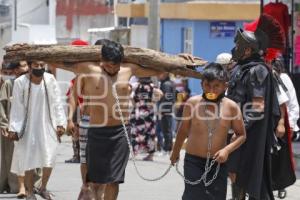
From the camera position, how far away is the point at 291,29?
16891 mm

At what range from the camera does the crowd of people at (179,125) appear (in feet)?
28.0

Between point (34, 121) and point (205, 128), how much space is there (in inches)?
143

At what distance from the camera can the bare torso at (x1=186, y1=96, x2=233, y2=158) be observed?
8508 mm

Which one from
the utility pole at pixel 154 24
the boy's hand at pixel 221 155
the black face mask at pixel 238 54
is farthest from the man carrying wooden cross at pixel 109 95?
the utility pole at pixel 154 24

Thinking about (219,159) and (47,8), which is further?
(47,8)

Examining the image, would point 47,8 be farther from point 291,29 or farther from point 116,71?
point 116,71

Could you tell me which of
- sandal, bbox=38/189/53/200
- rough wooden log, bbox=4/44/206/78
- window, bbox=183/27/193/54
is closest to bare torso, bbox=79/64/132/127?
rough wooden log, bbox=4/44/206/78

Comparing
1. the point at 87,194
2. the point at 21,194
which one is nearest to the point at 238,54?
the point at 87,194

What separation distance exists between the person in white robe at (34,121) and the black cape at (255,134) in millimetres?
Answer: 2783

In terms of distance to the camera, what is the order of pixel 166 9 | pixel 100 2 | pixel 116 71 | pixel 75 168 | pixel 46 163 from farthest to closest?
pixel 100 2 < pixel 166 9 < pixel 75 168 < pixel 46 163 < pixel 116 71

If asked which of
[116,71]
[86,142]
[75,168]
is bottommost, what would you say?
[75,168]

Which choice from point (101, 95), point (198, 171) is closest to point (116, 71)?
point (101, 95)

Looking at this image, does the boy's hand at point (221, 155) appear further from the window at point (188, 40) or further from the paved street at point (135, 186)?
the window at point (188, 40)

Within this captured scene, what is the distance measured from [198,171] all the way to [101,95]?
75.2 inches
